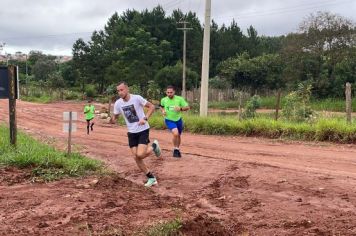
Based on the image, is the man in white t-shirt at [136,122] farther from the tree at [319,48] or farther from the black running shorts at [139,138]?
the tree at [319,48]

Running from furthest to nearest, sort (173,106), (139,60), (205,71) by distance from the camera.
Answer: (139,60) < (205,71) < (173,106)

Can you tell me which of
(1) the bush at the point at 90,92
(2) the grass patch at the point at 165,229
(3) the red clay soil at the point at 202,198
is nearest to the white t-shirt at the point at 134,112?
(3) the red clay soil at the point at 202,198

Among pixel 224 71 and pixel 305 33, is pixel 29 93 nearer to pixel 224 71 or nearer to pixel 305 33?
pixel 224 71

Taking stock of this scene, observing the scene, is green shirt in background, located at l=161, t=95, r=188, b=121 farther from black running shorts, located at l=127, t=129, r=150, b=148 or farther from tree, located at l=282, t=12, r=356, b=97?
tree, located at l=282, t=12, r=356, b=97

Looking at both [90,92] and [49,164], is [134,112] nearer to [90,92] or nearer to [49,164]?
[49,164]

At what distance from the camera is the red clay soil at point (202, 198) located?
6164mm

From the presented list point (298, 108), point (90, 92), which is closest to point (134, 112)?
point (298, 108)

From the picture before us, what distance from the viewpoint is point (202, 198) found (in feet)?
25.1

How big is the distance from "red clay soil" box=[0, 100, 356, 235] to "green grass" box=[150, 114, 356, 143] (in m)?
3.37

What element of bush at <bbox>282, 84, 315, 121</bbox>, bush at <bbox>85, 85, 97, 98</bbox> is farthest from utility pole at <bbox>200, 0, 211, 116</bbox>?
bush at <bbox>85, 85, 97, 98</bbox>

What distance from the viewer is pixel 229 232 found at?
5.98 meters

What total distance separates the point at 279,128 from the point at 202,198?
9.35m

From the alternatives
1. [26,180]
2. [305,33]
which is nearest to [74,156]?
[26,180]

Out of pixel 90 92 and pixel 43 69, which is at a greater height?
pixel 43 69
